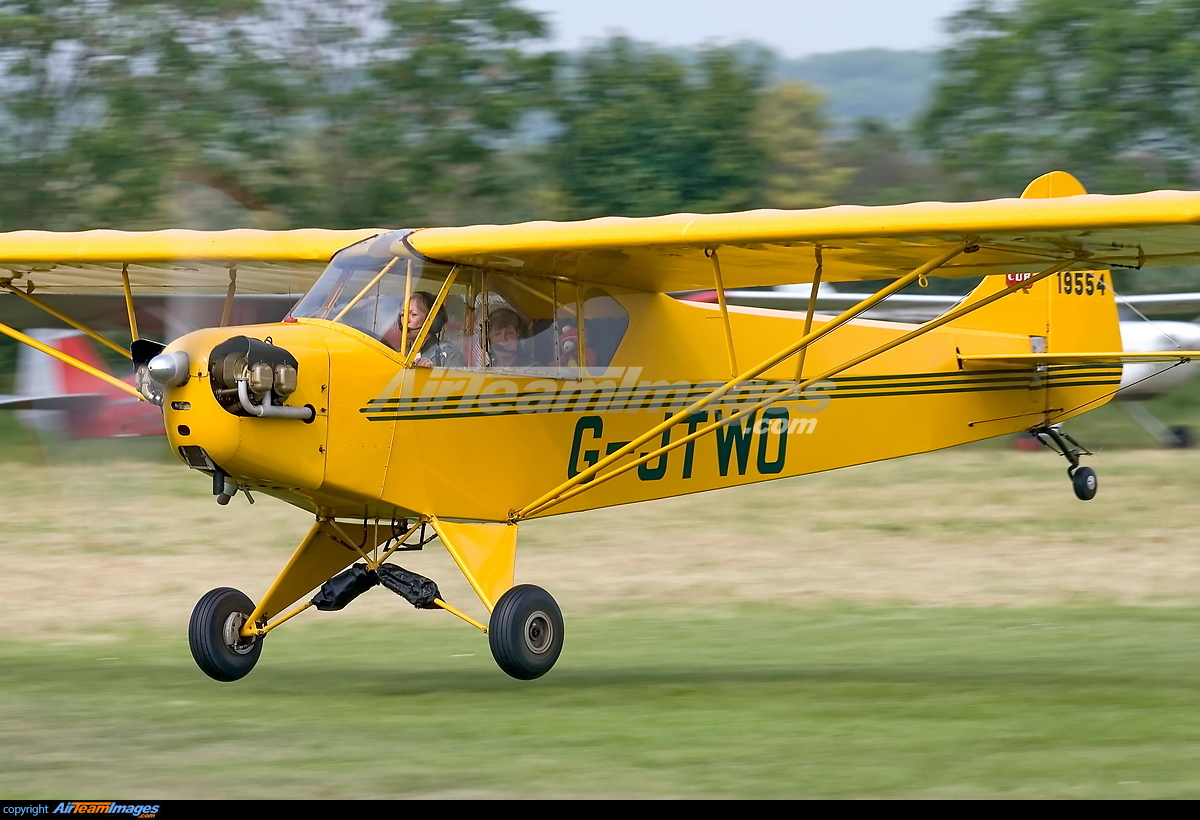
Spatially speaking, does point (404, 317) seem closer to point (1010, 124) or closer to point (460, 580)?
point (460, 580)

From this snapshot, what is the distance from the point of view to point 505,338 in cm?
880

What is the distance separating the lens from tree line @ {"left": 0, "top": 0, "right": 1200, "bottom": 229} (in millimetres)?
29375

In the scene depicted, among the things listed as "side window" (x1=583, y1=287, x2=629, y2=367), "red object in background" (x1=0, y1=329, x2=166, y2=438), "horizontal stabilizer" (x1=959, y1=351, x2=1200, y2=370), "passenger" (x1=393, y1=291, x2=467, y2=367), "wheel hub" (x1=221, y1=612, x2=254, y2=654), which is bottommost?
"red object in background" (x1=0, y1=329, x2=166, y2=438)

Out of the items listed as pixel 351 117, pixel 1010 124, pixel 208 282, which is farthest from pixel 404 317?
pixel 1010 124

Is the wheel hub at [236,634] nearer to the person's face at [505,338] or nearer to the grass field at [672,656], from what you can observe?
the grass field at [672,656]

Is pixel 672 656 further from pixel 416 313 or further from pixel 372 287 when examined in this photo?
pixel 372 287

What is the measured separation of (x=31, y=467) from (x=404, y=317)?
1479cm

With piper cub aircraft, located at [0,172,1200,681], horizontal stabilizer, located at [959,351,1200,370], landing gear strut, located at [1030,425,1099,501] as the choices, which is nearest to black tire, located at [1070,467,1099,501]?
landing gear strut, located at [1030,425,1099,501]

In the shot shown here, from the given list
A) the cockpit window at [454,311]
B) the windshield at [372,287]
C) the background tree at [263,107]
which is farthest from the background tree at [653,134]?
the windshield at [372,287]

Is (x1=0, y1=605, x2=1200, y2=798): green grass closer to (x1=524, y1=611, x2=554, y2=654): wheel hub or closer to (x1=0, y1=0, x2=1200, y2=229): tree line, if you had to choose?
(x1=524, y1=611, x2=554, y2=654): wheel hub

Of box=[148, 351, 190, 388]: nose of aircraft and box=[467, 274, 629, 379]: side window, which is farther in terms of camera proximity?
box=[467, 274, 629, 379]: side window

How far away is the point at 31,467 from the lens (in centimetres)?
2138

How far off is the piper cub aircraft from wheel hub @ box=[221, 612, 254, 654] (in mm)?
13

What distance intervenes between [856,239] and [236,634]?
13.8 ft
